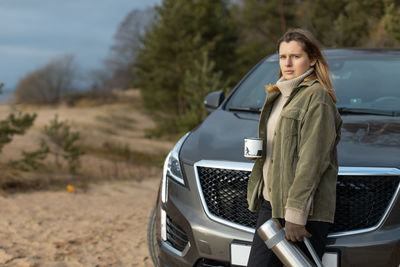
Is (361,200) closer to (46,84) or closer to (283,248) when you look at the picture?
(283,248)

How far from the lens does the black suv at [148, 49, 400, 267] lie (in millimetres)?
2338

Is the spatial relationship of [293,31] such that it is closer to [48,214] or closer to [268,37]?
[48,214]

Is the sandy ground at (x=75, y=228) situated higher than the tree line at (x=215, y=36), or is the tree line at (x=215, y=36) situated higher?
the tree line at (x=215, y=36)

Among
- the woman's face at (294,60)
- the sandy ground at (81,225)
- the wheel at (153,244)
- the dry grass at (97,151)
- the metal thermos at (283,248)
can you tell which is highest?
the woman's face at (294,60)

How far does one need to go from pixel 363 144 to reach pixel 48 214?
14.1 feet

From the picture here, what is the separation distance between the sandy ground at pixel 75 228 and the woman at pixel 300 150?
2238mm

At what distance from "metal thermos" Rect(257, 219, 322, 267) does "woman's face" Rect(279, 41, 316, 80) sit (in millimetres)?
685

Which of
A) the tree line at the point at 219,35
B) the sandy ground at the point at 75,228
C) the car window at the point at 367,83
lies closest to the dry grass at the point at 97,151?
the sandy ground at the point at 75,228

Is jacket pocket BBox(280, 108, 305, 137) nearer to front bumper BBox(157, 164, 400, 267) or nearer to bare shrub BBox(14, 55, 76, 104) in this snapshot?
front bumper BBox(157, 164, 400, 267)

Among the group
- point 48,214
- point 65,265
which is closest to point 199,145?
point 65,265

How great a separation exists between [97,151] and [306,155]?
1385 cm

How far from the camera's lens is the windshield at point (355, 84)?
3.45 metres

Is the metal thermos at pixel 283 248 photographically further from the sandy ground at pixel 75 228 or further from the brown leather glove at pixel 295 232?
the sandy ground at pixel 75 228

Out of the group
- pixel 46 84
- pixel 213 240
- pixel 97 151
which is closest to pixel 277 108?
pixel 213 240
